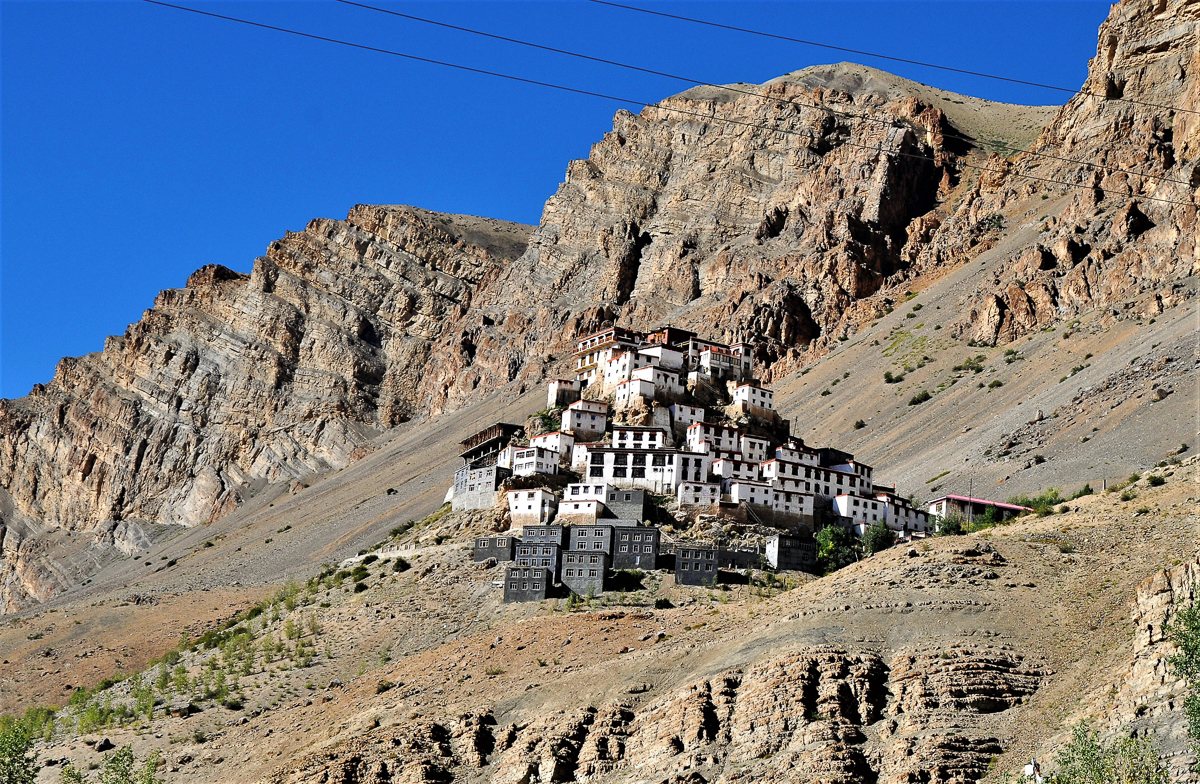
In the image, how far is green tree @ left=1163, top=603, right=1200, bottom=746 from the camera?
37719 mm

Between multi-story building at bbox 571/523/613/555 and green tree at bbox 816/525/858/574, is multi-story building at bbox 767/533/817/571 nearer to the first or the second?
green tree at bbox 816/525/858/574

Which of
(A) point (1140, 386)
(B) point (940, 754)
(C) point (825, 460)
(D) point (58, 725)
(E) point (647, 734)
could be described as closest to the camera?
(B) point (940, 754)

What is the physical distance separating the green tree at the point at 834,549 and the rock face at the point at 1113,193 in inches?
2252

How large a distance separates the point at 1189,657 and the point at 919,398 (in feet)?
330

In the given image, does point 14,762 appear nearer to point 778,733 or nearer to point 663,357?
point 778,733

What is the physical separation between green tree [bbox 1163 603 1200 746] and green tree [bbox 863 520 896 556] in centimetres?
4366

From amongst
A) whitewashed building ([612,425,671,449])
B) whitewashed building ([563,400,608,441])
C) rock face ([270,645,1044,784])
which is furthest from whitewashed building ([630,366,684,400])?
rock face ([270,645,1044,784])

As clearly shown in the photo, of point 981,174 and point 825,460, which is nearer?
point 825,460

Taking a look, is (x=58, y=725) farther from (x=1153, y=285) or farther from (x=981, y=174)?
(x=981, y=174)

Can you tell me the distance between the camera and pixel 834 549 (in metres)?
84.1

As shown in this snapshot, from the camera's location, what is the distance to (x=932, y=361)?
5881 inches

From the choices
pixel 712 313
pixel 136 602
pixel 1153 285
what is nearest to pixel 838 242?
pixel 712 313

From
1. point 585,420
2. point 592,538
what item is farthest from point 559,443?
point 592,538

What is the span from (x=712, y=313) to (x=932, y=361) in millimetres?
34649
